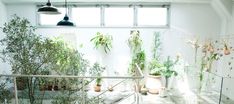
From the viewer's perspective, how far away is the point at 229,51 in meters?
5.94

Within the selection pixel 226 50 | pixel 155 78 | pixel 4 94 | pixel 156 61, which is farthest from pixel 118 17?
pixel 4 94

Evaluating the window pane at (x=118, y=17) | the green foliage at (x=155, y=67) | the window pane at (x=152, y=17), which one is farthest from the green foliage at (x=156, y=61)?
the window pane at (x=118, y=17)

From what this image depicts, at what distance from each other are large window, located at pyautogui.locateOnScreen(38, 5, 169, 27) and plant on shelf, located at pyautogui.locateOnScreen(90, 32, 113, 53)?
394 millimetres

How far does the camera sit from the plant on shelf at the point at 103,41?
7.25 m

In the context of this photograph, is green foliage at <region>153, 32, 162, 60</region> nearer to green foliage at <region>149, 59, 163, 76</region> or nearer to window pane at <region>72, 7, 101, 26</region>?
green foliage at <region>149, 59, 163, 76</region>

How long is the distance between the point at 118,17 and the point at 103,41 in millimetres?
909

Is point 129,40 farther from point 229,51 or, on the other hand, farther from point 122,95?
point 229,51

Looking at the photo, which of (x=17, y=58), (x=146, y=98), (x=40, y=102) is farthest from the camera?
(x=146, y=98)

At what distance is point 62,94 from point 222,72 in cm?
454

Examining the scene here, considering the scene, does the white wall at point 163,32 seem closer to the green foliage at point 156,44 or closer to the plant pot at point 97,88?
the green foliage at point 156,44

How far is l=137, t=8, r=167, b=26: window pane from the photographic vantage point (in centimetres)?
755

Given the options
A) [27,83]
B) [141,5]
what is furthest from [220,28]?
[27,83]

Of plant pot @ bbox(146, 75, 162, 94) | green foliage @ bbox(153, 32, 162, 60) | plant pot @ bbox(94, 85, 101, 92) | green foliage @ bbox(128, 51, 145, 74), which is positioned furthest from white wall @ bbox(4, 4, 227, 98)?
plant pot @ bbox(146, 75, 162, 94)

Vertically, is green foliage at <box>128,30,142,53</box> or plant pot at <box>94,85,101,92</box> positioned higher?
green foliage at <box>128,30,142,53</box>
